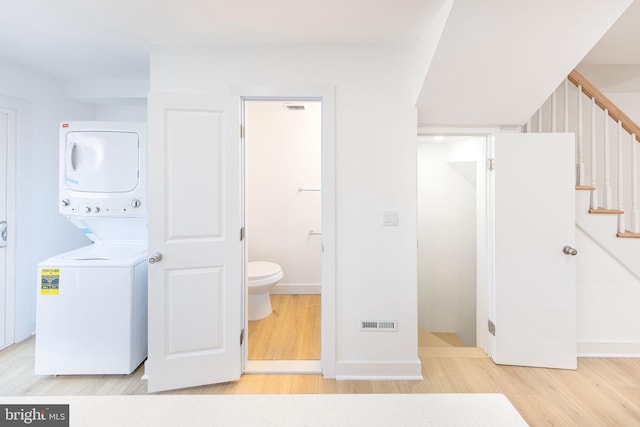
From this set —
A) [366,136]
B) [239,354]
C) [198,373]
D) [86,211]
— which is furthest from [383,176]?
[86,211]

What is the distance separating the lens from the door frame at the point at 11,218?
8.46 feet

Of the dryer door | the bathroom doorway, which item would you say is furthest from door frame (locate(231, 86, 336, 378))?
the bathroom doorway

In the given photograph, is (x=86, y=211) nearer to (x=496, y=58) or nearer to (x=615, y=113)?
(x=496, y=58)

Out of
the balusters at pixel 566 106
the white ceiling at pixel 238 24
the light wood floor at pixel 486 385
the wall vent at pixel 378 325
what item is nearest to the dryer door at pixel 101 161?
the white ceiling at pixel 238 24

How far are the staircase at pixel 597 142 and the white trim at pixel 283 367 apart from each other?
226cm

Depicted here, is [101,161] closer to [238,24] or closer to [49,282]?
[49,282]

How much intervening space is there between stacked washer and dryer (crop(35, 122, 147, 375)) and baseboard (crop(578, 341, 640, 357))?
3314 mm

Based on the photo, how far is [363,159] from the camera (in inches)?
85.7

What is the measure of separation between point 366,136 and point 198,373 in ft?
6.32

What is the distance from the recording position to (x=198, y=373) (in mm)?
2053

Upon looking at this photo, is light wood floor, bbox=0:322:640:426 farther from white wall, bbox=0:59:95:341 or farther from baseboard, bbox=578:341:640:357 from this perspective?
white wall, bbox=0:59:95:341

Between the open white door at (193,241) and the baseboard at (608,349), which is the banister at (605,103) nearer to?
the baseboard at (608,349)

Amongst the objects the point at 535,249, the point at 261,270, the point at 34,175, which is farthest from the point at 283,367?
the point at 34,175

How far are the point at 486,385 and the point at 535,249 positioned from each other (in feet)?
3.27
